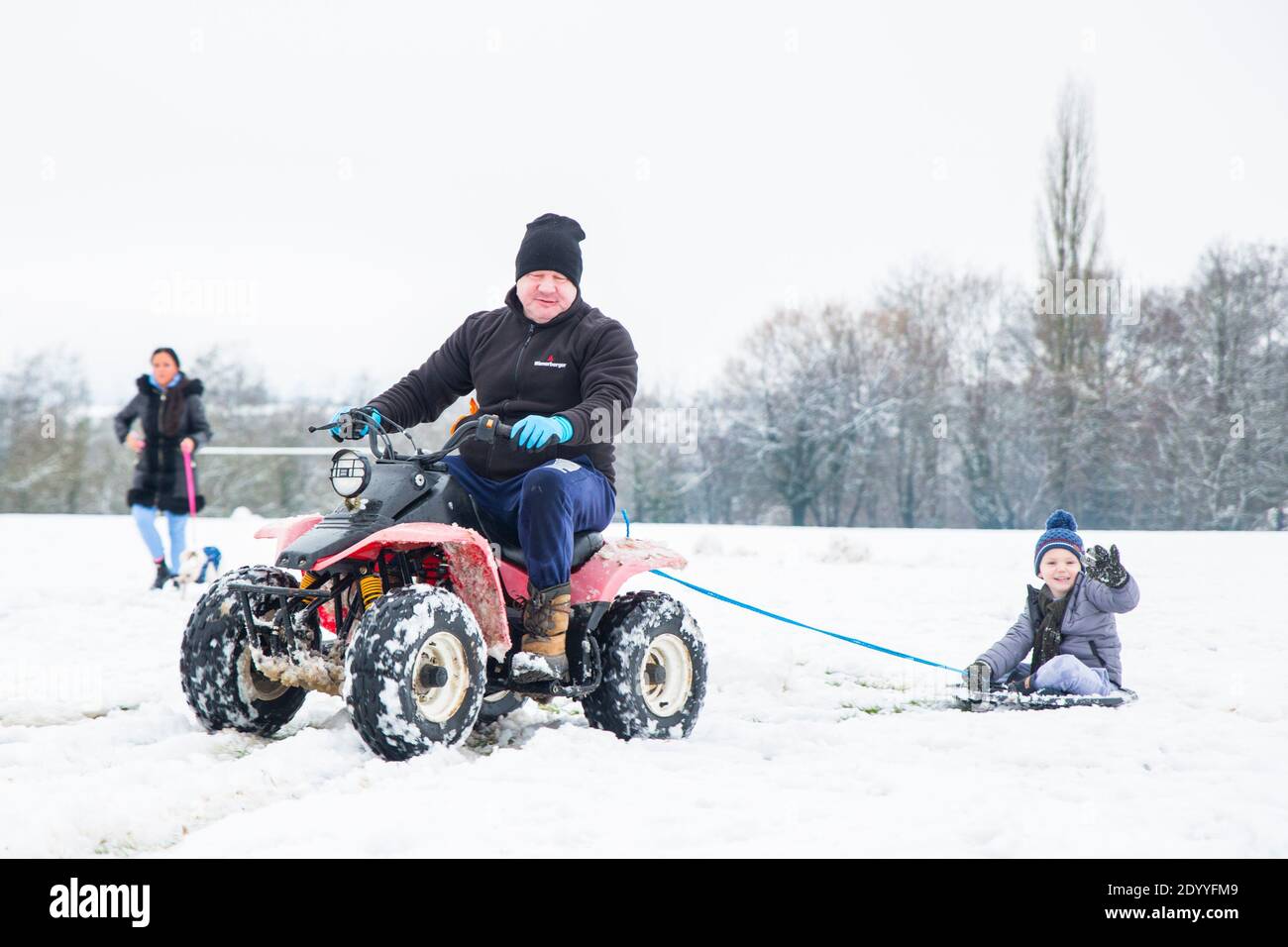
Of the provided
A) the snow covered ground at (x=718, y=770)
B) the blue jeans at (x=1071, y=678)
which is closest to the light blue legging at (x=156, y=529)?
the snow covered ground at (x=718, y=770)

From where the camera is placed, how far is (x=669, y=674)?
4.57 m

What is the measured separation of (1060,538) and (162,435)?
7262mm

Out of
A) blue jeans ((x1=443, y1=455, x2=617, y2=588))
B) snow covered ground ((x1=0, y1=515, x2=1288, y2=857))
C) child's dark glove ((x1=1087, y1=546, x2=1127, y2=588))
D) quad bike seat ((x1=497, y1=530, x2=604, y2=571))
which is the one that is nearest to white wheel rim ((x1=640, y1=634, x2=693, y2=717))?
snow covered ground ((x1=0, y1=515, x2=1288, y2=857))

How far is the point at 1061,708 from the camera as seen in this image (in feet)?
15.9

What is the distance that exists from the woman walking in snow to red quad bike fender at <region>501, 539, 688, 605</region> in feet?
19.8

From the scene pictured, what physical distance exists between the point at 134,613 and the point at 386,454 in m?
4.93

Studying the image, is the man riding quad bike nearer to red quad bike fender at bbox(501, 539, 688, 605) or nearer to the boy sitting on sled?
red quad bike fender at bbox(501, 539, 688, 605)

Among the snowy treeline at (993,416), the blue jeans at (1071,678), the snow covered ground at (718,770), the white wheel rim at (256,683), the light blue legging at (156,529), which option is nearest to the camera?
the snow covered ground at (718,770)

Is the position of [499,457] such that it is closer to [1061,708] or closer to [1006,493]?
[1061,708]

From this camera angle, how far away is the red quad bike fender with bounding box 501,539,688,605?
421 centimetres

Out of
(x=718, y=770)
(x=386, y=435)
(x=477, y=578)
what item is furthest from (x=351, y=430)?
(x=718, y=770)

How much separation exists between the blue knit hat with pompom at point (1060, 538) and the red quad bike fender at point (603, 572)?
6.80 ft

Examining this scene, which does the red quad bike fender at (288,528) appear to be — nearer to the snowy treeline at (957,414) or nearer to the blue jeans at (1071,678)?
the blue jeans at (1071,678)

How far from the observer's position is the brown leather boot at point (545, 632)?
4.11 metres
